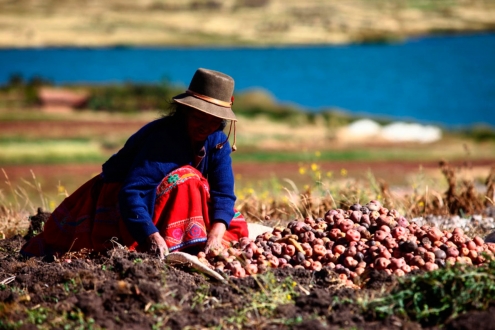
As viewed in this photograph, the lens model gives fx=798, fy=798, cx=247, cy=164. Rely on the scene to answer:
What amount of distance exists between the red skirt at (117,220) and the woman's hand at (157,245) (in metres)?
0.12

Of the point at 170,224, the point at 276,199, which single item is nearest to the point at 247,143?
the point at 276,199

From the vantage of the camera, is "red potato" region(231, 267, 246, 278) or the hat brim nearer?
"red potato" region(231, 267, 246, 278)

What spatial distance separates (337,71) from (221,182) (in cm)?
4886

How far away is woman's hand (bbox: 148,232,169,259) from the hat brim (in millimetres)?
765

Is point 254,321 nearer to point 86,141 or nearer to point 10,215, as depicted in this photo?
point 10,215

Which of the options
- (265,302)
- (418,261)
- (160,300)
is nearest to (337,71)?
(418,261)

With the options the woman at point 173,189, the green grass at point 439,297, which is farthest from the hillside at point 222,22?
the green grass at point 439,297

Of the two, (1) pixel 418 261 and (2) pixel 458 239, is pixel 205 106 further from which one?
(2) pixel 458 239

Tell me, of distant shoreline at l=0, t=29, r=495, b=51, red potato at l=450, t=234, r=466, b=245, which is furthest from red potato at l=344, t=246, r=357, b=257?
distant shoreline at l=0, t=29, r=495, b=51

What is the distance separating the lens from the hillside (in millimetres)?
65500

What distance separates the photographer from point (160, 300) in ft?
12.4

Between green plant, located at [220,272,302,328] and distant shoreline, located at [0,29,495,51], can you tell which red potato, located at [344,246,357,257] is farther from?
distant shoreline, located at [0,29,495,51]

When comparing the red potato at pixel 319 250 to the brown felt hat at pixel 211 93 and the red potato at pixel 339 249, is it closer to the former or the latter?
the red potato at pixel 339 249

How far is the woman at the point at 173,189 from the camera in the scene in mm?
4629
